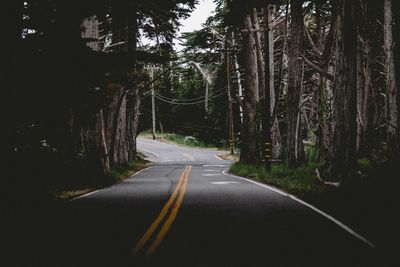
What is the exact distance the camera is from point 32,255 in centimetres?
584

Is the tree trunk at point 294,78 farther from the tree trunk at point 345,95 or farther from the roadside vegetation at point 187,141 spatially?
the roadside vegetation at point 187,141

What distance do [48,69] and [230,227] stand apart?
3998 millimetres

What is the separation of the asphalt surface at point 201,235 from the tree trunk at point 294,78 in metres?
9.56

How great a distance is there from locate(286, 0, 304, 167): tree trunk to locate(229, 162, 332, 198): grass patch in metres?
1.25

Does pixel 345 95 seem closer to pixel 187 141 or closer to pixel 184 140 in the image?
pixel 187 141

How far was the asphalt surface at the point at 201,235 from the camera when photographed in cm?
561

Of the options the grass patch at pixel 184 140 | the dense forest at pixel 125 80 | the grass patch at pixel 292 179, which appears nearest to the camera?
the dense forest at pixel 125 80

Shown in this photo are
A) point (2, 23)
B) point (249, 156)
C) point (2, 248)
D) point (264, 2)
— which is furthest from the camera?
point (249, 156)

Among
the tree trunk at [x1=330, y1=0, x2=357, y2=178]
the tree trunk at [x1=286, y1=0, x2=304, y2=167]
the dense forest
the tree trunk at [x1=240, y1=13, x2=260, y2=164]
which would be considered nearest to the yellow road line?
the dense forest

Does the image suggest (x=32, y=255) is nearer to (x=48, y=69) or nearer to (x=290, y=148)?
(x=48, y=69)

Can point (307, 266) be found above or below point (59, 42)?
below

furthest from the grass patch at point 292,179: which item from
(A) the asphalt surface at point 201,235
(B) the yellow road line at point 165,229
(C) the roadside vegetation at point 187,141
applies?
(C) the roadside vegetation at point 187,141

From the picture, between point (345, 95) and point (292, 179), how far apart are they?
3.59 meters

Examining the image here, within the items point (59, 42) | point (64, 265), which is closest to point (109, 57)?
point (59, 42)
